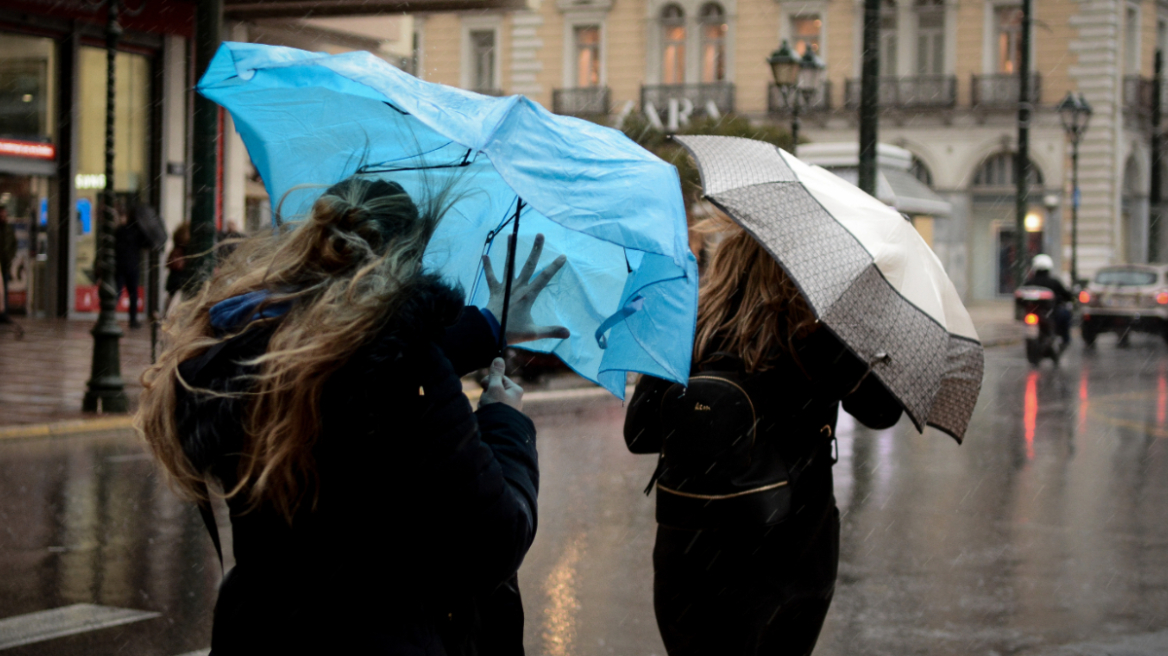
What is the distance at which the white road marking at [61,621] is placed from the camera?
471cm

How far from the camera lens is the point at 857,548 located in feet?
21.4

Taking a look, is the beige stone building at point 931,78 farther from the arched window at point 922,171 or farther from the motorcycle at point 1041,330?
the motorcycle at point 1041,330

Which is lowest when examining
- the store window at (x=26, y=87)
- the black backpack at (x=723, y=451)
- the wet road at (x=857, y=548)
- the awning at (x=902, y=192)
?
the wet road at (x=857, y=548)

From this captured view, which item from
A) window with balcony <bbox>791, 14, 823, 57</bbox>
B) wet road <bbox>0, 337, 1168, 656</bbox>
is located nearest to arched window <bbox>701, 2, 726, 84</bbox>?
window with balcony <bbox>791, 14, 823, 57</bbox>

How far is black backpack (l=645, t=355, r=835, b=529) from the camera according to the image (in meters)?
2.78

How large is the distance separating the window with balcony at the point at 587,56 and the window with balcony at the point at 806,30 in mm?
6932

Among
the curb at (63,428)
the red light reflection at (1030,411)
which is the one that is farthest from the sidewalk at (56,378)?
the red light reflection at (1030,411)

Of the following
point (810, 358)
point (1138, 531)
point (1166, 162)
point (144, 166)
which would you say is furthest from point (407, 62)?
point (1166, 162)

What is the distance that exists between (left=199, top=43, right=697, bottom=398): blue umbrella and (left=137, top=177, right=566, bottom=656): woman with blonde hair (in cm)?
28

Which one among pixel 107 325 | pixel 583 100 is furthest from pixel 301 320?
pixel 583 100

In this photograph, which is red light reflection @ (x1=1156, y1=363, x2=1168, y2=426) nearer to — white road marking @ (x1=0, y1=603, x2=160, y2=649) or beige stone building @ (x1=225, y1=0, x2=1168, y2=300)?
white road marking @ (x1=0, y1=603, x2=160, y2=649)

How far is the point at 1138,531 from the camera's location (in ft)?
23.1

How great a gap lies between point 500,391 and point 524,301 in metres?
0.24

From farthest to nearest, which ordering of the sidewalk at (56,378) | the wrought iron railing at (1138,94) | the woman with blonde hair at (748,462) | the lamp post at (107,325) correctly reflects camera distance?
the wrought iron railing at (1138,94) < the lamp post at (107,325) < the sidewalk at (56,378) < the woman with blonde hair at (748,462)
